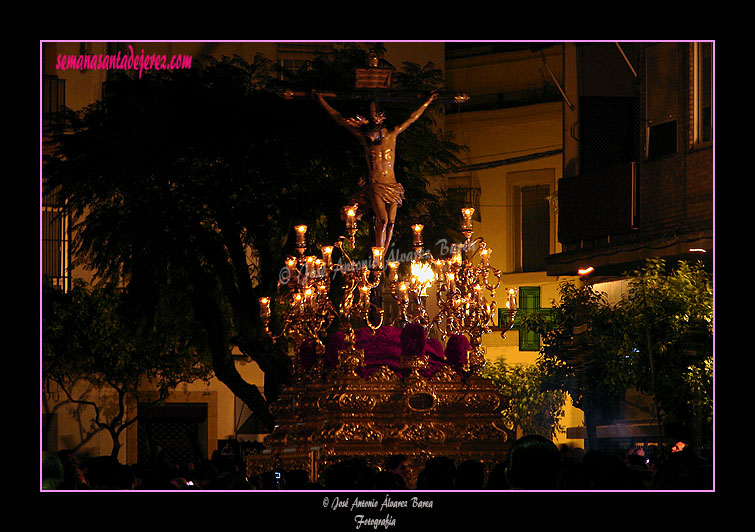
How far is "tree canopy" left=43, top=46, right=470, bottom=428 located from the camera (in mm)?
18234

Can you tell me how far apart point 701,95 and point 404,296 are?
32.4 feet

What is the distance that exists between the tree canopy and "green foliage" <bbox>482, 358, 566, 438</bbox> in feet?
17.0

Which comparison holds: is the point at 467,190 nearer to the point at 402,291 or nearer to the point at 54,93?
the point at 54,93

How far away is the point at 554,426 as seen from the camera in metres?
23.7

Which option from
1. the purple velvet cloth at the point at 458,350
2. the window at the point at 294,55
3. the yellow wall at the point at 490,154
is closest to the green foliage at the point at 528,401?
the yellow wall at the point at 490,154

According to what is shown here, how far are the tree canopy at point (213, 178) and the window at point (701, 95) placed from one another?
16.4 ft

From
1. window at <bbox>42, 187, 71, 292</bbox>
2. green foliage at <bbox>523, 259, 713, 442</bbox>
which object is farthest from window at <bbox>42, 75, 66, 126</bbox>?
green foliage at <bbox>523, 259, 713, 442</bbox>

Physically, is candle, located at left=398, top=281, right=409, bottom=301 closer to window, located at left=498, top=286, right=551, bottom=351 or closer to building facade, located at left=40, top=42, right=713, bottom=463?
building facade, located at left=40, top=42, right=713, bottom=463

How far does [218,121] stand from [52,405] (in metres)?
10.8

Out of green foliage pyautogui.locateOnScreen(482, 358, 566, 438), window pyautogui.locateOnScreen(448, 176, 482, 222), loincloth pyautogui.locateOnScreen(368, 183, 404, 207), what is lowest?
green foliage pyautogui.locateOnScreen(482, 358, 566, 438)

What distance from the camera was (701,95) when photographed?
20922 mm

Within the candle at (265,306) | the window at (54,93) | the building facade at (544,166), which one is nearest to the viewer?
the candle at (265,306)

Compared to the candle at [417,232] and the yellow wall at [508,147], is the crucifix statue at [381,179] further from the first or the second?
the yellow wall at [508,147]

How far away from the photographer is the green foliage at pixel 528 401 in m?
23.0
